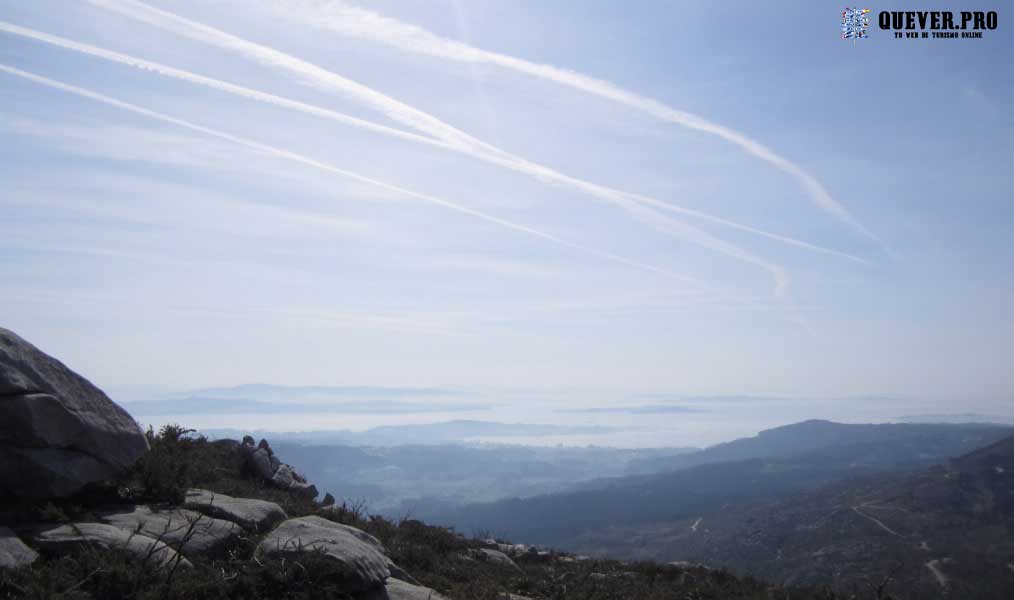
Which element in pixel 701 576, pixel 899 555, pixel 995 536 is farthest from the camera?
pixel 995 536

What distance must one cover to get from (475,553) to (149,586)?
1074 centimetres

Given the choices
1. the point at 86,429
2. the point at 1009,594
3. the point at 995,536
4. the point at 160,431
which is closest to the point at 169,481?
the point at 86,429

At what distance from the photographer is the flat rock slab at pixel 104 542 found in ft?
33.8

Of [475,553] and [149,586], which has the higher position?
[149,586]

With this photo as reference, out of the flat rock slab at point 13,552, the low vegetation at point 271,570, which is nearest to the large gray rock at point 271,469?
the low vegetation at point 271,570

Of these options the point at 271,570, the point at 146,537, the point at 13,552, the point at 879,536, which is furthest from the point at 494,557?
the point at 879,536

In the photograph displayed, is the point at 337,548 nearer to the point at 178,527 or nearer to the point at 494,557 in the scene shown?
the point at 178,527

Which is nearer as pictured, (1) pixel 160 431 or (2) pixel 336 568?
(2) pixel 336 568

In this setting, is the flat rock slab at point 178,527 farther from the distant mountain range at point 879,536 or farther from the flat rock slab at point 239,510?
the distant mountain range at point 879,536

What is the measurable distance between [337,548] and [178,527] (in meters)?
3.29

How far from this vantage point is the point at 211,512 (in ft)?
44.3

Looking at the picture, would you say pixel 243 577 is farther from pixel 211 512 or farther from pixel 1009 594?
pixel 1009 594

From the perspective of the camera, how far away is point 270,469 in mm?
23203

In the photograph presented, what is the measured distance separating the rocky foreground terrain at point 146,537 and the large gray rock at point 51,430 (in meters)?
0.02
